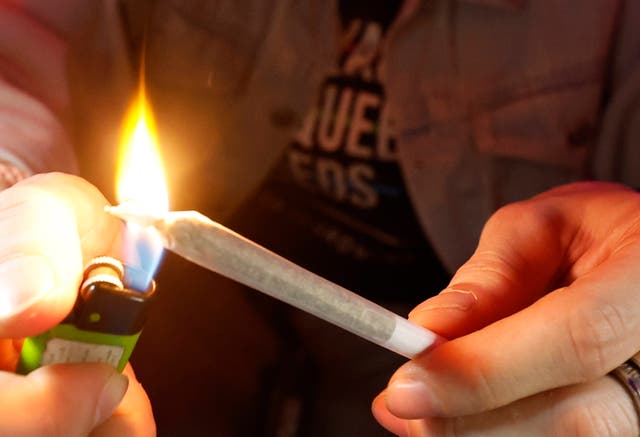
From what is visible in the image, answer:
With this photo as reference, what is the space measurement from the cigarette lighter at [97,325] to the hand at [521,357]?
21cm

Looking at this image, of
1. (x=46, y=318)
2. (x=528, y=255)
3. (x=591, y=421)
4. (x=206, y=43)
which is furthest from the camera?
(x=206, y=43)

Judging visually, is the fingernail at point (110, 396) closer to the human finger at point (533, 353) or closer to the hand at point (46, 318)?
the hand at point (46, 318)

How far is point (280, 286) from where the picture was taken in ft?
1.27

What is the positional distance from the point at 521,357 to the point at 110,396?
311mm

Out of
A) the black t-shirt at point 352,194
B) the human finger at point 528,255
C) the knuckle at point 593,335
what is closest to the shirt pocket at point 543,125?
the black t-shirt at point 352,194

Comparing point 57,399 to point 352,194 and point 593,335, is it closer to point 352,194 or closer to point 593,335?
point 593,335

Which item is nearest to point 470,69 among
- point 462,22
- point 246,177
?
point 462,22

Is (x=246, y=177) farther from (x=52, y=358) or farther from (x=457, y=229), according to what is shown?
(x=52, y=358)

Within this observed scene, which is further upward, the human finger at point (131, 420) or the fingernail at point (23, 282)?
the fingernail at point (23, 282)

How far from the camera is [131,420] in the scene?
53 centimetres

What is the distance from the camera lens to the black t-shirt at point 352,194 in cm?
100

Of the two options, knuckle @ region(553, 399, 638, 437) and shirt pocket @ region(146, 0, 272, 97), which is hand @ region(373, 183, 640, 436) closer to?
knuckle @ region(553, 399, 638, 437)

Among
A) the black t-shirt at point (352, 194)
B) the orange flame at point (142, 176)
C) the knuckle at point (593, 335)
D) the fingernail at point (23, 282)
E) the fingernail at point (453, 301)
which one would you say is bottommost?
the black t-shirt at point (352, 194)

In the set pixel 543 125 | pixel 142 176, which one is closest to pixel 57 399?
pixel 142 176
